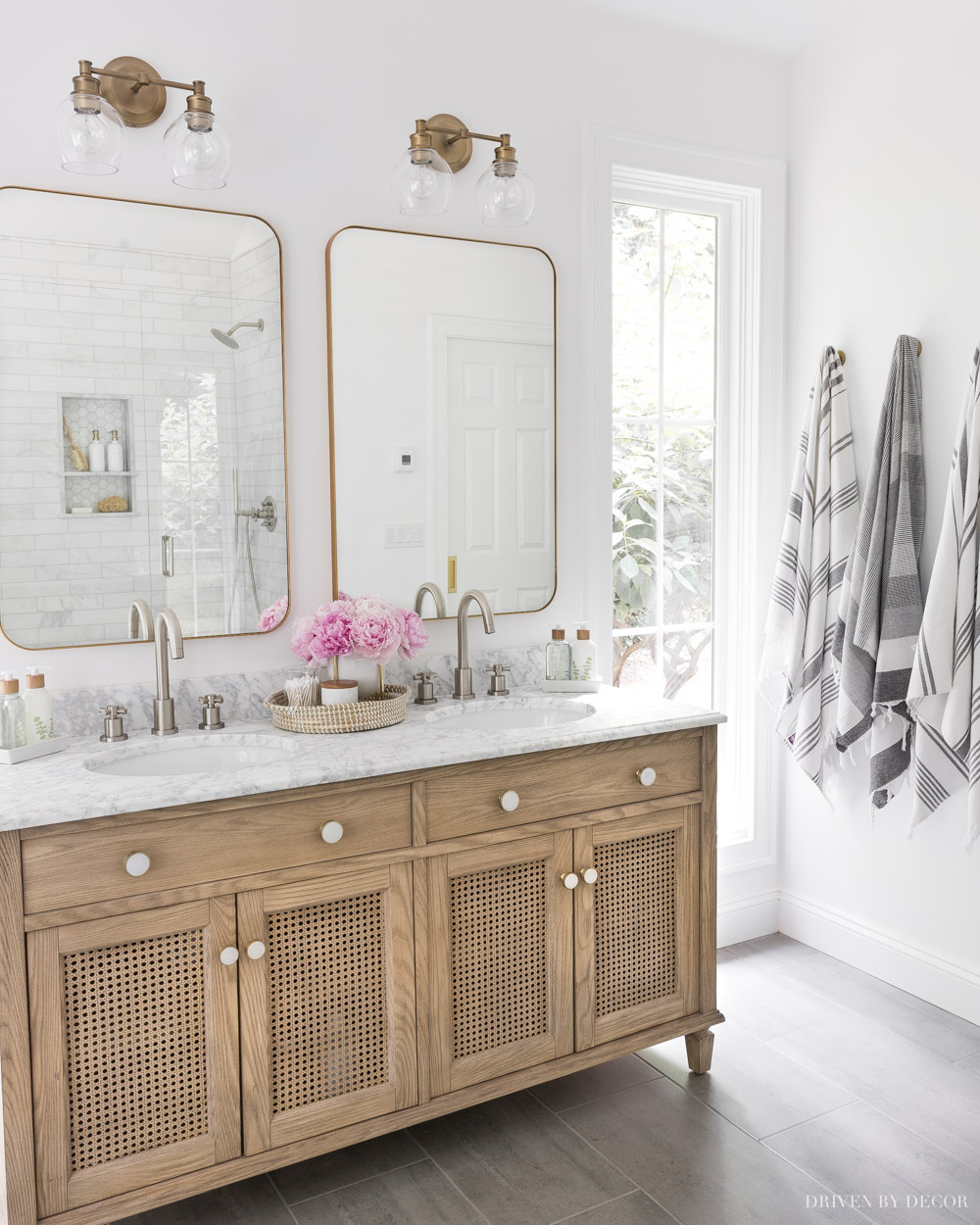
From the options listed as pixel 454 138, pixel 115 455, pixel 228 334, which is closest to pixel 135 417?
pixel 115 455

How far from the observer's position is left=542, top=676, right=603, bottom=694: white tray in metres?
2.52

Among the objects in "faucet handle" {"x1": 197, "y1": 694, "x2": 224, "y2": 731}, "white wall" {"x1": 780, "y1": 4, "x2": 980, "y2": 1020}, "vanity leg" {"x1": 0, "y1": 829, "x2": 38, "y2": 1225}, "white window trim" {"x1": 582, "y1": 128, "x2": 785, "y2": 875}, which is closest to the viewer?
"vanity leg" {"x1": 0, "y1": 829, "x2": 38, "y2": 1225}

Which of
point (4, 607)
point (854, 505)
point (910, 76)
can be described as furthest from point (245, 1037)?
point (910, 76)

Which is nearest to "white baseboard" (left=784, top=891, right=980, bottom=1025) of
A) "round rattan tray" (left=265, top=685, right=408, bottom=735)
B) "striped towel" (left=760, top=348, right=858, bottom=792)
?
A: "striped towel" (left=760, top=348, right=858, bottom=792)

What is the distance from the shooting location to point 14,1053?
1606 mm

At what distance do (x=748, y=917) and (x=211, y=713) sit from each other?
181 cm

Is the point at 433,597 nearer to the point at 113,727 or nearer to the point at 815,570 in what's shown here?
the point at 113,727

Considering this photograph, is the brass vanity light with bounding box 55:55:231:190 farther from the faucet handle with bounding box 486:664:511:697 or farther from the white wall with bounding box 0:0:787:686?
the faucet handle with bounding box 486:664:511:697

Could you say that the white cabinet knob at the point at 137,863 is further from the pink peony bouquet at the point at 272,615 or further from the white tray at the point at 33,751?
the pink peony bouquet at the point at 272,615

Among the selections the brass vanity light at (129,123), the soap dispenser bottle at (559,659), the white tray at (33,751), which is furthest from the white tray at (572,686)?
the brass vanity light at (129,123)

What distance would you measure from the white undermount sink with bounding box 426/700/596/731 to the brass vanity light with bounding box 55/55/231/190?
4.06 ft

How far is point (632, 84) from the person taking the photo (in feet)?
8.88

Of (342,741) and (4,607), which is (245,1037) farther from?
(4,607)

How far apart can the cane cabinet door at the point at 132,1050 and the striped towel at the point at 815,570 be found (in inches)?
67.2
